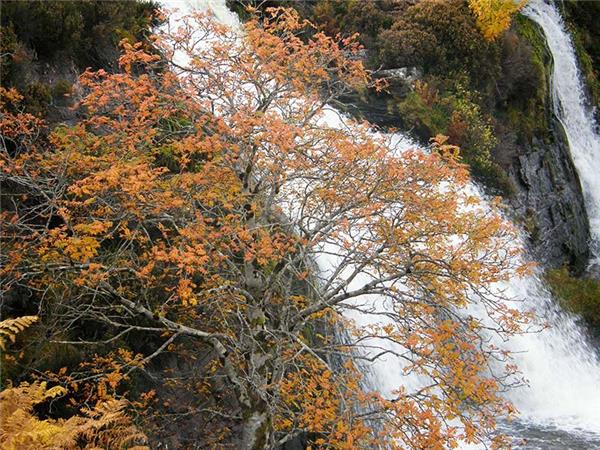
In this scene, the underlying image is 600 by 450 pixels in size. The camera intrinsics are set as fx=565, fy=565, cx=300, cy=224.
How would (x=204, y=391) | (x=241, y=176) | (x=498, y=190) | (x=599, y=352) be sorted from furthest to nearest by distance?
(x=498, y=190), (x=599, y=352), (x=204, y=391), (x=241, y=176)

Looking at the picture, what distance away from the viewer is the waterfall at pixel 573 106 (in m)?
18.2

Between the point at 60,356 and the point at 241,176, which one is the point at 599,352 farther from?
the point at 60,356

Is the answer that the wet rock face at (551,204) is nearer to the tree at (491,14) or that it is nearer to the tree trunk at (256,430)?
the tree at (491,14)

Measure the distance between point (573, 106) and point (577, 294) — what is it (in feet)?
25.9

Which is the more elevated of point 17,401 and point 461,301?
point 461,301

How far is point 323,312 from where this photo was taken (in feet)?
21.0

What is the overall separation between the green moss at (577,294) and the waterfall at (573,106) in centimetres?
302

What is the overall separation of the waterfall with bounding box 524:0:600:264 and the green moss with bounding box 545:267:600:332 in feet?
9.90

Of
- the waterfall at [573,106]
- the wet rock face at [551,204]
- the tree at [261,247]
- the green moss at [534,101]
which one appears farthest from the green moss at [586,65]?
the tree at [261,247]

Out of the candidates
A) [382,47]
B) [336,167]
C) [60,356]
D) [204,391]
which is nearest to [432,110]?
[382,47]

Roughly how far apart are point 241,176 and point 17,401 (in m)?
3.24

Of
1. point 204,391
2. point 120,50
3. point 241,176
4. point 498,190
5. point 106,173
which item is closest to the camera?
point 106,173

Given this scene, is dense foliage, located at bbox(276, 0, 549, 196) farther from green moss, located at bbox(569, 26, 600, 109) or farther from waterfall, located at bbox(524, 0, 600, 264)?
green moss, located at bbox(569, 26, 600, 109)

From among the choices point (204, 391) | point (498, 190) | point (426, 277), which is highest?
point (426, 277)
